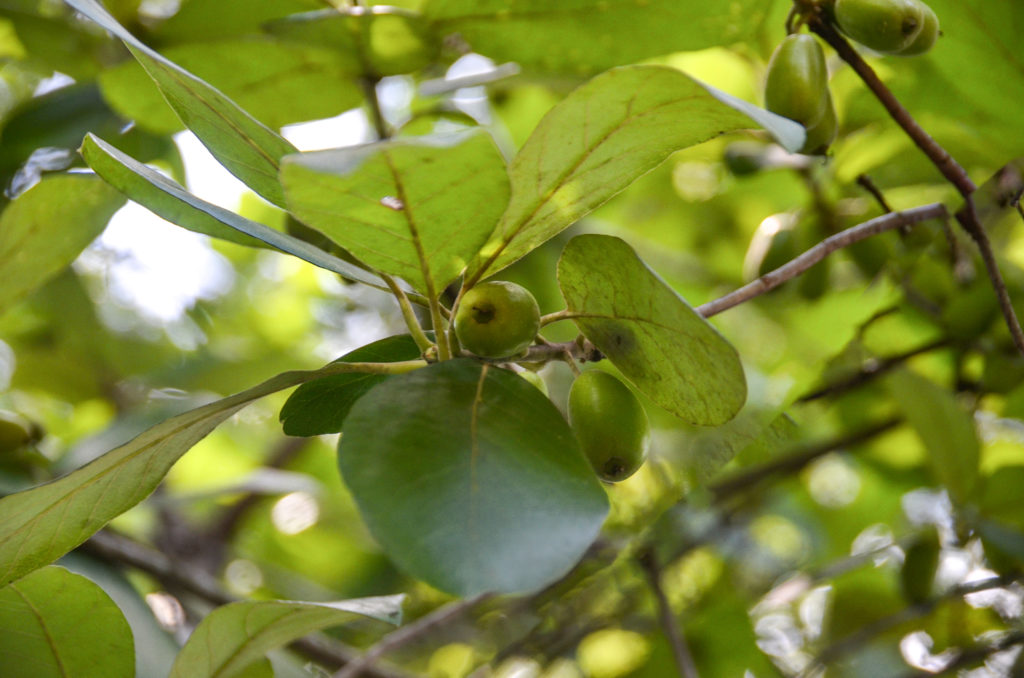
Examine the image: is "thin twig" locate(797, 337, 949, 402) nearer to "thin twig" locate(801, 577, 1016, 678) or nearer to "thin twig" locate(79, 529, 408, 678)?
"thin twig" locate(801, 577, 1016, 678)

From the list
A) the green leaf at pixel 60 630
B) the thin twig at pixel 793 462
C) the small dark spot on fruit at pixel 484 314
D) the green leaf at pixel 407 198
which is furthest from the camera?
the thin twig at pixel 793 462

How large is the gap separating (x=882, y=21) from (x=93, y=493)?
760mm

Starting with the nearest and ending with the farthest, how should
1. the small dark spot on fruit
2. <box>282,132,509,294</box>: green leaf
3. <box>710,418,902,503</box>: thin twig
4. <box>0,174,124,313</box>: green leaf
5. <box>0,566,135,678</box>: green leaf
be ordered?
<box>282,132,509,294</box>: green leaf < the small dark spot on fruit < <box>0,566,135,678</box>: green leaf < <box>0,174,124,313</box>: green leaf < <box>710,418,902,503</box>: thin twig

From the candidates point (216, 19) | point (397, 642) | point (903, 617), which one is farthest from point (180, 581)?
point (903, 617)

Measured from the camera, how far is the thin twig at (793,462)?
1.50 metres

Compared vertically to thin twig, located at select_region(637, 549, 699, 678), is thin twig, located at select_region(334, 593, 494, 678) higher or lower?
higher

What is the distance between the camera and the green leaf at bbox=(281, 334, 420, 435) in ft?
2.42

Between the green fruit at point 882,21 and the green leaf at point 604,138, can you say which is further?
the green fruit at point 882,21

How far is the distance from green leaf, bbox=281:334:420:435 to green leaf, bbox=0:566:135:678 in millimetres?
255

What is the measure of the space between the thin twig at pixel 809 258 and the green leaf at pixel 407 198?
0.21 metres

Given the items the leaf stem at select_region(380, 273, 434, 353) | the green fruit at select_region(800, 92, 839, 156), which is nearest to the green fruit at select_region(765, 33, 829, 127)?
the green fruit at select_region(800, 92, 839, 156)

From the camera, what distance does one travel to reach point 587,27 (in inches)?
39.8

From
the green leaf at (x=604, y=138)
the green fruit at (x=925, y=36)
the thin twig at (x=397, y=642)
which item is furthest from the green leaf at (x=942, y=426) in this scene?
the green leaf at (x=604, y=138)

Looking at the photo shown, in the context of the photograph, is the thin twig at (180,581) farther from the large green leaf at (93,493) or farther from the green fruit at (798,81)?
the green fruit at (798,81)
